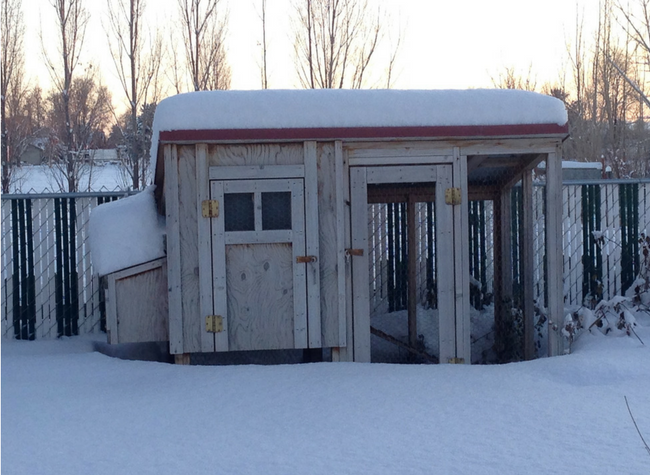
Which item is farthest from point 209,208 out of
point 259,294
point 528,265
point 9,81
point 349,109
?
point 9,81

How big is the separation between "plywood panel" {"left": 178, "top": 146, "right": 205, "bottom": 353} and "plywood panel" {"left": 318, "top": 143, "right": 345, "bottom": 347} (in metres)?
0.96

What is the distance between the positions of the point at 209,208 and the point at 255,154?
0.55 meters

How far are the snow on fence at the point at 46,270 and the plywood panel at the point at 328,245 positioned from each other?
3.04 meters

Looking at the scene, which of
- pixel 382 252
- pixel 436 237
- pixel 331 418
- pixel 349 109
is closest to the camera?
pixel 331 418

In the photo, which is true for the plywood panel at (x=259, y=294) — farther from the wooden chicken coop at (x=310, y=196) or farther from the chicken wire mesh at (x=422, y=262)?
the chicken wire mesh at (x=422, y=262)

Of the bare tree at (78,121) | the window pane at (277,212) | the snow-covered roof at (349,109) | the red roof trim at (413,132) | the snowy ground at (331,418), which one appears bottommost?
the snowy ground at (331,418)

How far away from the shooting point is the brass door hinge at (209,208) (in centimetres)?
538

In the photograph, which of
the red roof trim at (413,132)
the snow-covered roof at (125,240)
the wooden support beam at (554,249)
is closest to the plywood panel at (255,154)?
the red roof trim at (413,132)

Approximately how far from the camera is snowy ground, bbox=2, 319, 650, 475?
3.16 metres

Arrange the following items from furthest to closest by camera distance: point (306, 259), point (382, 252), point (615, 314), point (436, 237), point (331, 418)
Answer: point (382, 252) → point (615, 314) → point (436, 237) → point (306, 259) → point (331, 418)

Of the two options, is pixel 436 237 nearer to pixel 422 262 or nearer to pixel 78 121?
pixel 422 262

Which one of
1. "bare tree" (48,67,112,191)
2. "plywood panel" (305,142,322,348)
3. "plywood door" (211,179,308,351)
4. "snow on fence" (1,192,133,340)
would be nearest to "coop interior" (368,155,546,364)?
"plywood panel" (305,142,322,348)

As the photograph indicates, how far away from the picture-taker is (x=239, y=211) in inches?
214

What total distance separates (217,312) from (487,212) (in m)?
3.85
